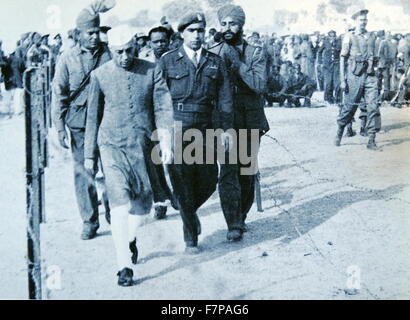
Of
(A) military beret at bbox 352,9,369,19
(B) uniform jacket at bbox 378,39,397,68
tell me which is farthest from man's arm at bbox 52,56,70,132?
(B) uniform jacket at bbox 378,39,397,68

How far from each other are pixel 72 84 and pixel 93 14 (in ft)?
2.34

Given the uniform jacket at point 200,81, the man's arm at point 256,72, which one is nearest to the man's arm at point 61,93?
the uniform jacket at point 200,81

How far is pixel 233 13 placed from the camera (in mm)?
6359

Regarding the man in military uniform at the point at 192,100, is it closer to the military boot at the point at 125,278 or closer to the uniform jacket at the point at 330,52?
the military boot at the point at 125,278

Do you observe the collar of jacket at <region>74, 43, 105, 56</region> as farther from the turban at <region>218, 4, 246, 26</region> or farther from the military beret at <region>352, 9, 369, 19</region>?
the military beret at <region>352, 9, 369, 19</region>

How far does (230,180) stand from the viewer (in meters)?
6.56

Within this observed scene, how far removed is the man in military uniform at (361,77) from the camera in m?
11.0

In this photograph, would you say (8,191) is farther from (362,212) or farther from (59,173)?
(362,212)

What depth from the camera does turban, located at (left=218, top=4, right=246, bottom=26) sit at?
6.34 meters

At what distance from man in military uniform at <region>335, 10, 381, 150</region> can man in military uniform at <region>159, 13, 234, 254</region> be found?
5.18m

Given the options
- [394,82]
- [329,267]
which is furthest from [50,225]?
[394,82]

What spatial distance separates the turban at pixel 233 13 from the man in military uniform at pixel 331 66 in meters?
11.0

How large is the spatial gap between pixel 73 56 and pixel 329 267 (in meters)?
2.86

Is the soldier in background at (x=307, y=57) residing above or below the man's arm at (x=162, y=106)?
below
